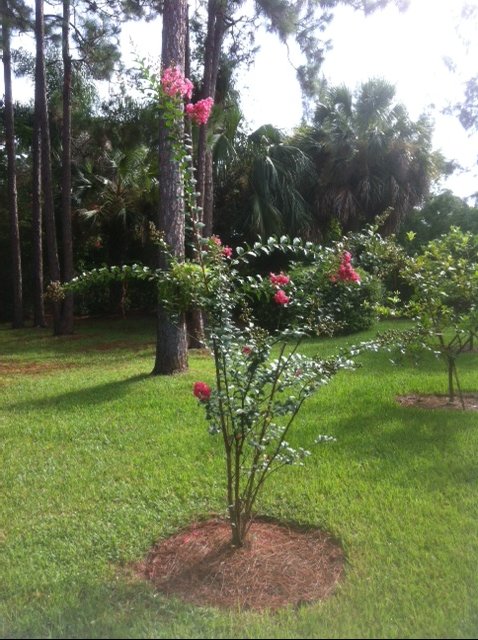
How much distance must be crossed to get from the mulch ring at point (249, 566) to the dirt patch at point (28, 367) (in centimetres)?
679

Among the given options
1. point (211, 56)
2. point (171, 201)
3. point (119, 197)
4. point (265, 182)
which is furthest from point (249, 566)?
point (119, 197)

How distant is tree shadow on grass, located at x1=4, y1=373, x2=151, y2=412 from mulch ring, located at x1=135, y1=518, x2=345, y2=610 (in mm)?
3678

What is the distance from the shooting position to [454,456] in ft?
14.4

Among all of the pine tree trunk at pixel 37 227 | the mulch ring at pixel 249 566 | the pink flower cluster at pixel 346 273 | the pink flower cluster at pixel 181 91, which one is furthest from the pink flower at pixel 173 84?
the pine tree trunk at pixel 37 227

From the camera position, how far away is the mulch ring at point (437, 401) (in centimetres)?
599

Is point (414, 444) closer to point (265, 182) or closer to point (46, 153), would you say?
point (265, 182)

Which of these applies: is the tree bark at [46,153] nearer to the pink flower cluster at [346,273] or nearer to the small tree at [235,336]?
the small tree at [235,336]

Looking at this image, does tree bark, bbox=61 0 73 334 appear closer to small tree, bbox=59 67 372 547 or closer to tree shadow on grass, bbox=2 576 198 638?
small tree, bbox=59 67 372 547

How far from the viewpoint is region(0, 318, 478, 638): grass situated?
2270 millimetres

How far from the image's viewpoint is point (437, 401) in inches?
247

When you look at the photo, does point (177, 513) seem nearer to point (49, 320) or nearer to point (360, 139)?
point (360, 139)

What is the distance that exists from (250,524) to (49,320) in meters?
18.7

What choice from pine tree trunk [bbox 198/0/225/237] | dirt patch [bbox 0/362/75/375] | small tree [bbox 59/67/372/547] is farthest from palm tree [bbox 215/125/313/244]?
small tree [bbox 59/67/372/547]

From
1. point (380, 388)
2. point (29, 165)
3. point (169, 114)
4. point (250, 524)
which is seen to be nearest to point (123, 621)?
point (250, 524)
